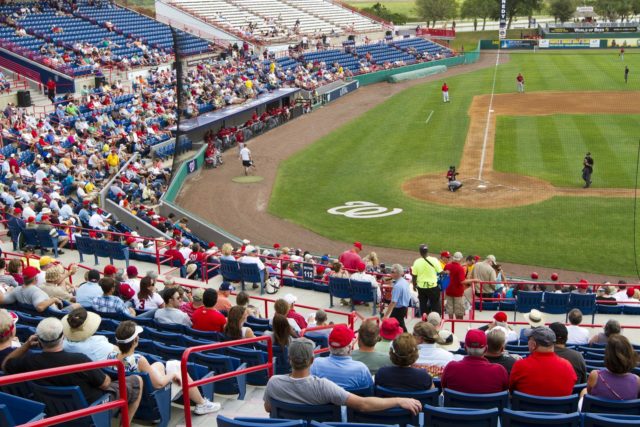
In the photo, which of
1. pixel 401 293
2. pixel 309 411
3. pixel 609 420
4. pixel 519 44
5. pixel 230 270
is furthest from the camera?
pixel 519 44

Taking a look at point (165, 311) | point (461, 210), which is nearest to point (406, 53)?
point (461, 210)

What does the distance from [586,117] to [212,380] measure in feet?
120

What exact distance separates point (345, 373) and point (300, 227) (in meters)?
17.8

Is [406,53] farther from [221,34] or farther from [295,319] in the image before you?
[295,319]

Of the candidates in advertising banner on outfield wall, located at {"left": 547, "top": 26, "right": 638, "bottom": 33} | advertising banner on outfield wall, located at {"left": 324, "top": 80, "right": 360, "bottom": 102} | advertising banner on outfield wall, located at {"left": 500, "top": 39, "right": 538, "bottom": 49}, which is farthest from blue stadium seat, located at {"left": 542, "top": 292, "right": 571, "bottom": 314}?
advertising banner on outfield wall, located at {"left": 547, "top": 26, "right": 638, "bottom": 33}

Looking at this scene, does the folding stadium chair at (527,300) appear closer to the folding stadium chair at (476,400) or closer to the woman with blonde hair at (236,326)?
the woman with blonde hair at (236,326)

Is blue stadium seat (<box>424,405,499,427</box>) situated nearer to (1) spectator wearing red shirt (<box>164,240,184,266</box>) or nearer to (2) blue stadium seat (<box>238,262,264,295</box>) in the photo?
(2) blue stadium seat (<box>238,262,264,295</box>)

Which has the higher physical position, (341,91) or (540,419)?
(341,91)

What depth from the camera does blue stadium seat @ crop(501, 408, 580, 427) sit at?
567cm

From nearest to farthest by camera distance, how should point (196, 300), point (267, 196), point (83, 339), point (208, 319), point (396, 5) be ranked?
point (83, 339)
point (208, 319)
point (196, 300)
point (267, 196)
point (396, 5)

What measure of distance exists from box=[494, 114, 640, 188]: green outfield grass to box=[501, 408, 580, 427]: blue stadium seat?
893 inches

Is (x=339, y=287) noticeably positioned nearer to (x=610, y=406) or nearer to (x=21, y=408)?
(x=610, y=406)

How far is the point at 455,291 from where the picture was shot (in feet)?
44.0

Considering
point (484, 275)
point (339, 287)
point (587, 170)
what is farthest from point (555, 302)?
point (587, 170)
